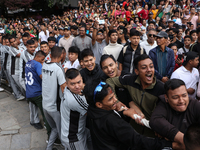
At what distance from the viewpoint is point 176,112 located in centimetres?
177

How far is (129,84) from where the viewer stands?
231cm

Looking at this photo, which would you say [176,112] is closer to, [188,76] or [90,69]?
[188,76]

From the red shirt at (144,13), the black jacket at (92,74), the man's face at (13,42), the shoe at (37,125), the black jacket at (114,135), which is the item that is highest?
the red shirt at (144,13)

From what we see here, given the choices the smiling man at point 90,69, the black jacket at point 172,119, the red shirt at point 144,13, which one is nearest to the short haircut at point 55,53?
the smiling man at point 90,69

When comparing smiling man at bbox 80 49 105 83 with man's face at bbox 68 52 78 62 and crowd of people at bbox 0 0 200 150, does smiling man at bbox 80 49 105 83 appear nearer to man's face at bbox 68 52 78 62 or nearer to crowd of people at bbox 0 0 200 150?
crowd of people at bbox 0 0 200 150

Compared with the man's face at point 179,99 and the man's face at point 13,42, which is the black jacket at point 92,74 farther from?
the man's face at point 13,42

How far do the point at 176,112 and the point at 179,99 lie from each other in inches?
6.0

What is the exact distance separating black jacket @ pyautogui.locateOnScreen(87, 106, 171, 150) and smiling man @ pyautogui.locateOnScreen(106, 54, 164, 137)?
1.39 ft

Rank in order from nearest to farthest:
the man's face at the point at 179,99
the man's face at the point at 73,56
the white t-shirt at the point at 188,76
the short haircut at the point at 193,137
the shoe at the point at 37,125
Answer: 1. the short haircut at the point at 193,137
2. the man's face at the point at 179,99
3. the white t-shirt at the point at 188,76
4. the man's face at the point at 73,56
5. the shoe at the point at 37,125

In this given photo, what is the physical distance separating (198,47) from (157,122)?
2778 millimetres

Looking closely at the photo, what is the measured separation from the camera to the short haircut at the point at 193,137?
126 cm

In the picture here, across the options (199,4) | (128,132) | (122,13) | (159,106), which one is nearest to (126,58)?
(159,106)

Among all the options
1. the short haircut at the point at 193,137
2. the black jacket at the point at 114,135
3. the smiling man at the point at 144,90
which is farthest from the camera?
the smiling man at the point at 144,90

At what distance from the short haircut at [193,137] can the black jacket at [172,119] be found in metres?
0.29
